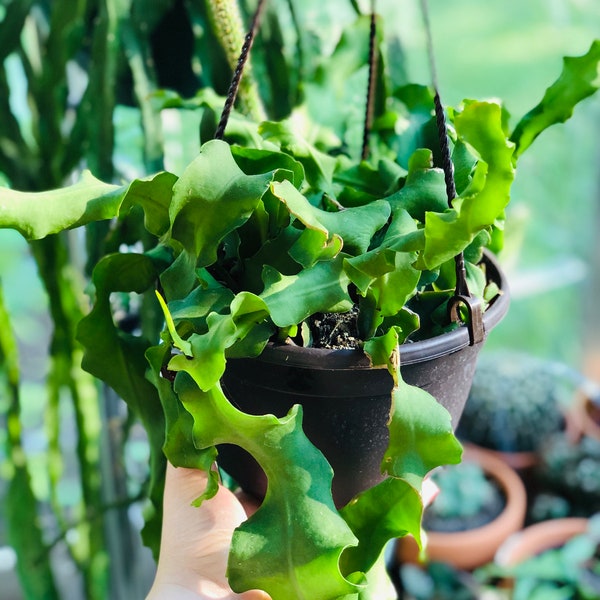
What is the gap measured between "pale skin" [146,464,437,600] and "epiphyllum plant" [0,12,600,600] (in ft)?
0.18

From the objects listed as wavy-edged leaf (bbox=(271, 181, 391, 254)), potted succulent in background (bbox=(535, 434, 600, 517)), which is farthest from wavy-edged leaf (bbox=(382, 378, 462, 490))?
potted succulent in background (bbox=(535, 434, 600, 517))

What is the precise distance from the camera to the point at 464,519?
53.8 inches

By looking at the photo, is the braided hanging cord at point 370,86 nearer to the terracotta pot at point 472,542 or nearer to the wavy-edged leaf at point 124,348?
the wavy-edged leaf at point 124,348

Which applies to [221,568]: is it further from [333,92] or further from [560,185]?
[560,185]

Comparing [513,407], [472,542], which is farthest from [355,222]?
[513,407]

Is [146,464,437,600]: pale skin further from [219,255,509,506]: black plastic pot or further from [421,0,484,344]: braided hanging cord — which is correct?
[421,0,484,344]: braided hanging cord

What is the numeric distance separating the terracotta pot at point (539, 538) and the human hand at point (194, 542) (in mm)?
928

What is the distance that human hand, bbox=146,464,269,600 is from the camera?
1.70ft

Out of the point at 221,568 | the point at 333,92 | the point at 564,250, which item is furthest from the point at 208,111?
the point at 564,250

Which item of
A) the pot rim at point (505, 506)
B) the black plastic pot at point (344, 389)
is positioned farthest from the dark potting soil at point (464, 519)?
the black plastic pot at point (344, 389)

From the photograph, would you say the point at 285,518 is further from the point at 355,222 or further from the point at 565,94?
the point at 565,94

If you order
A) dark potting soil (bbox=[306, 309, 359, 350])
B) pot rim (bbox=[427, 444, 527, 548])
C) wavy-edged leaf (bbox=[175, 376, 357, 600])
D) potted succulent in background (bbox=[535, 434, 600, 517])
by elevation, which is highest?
dark potting soil (bbox=[306, 309, 359, 350])

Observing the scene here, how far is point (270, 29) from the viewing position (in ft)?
2.74

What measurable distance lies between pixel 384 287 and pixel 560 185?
145cm
